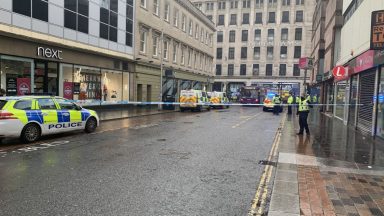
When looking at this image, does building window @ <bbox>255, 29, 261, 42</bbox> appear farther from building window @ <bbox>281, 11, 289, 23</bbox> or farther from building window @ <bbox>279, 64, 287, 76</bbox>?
building window @ <bbox>279, 64, 287, 76</bbox>

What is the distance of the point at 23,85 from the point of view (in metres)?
18.5

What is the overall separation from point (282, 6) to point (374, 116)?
56.8 m

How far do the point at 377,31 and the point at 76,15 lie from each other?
1769 centimetres

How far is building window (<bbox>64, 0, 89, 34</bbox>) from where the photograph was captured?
2111cm

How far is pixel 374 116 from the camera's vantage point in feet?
46.0

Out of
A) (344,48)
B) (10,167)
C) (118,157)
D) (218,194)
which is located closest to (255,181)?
(218,194)

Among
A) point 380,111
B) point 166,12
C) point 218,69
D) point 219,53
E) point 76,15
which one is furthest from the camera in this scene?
point 219,53

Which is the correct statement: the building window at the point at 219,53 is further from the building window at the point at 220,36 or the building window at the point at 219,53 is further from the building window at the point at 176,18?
the building window at the point at 176,18

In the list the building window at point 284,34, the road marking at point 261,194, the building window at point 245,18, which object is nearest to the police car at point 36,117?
the road marking at point 261,194

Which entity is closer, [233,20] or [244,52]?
[244,52]

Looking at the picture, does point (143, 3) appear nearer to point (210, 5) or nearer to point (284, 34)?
point (284, 34)

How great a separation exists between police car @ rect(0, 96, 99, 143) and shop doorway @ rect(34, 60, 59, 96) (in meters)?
7.64

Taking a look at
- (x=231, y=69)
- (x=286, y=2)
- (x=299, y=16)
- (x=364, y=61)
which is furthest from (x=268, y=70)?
(x=364, y=61)

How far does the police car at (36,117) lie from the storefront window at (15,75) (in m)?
6.12
